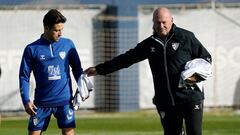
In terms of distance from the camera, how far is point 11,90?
24062 millimetres

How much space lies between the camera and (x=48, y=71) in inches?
366

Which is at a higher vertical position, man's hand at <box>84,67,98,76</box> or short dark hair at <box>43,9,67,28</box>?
short dark hair at <box>43,9,67,28</box>

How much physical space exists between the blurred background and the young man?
14.7 meters

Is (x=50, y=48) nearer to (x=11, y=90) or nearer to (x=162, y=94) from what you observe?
(x=162, y=94)

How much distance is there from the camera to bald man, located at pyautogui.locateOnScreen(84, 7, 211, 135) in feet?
30.0

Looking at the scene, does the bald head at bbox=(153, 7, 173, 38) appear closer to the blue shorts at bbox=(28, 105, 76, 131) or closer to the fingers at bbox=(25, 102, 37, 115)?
the blue shorts at bbox=(28, 105, 76, 131)

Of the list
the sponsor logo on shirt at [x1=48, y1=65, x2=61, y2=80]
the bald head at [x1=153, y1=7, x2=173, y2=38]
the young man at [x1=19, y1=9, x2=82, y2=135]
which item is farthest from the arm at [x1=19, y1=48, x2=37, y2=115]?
the bald head at [x1=153, y1=7, x2=173, y2=38]

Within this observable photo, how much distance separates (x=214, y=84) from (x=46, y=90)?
16622 mm

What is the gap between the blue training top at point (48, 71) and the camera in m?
9.30

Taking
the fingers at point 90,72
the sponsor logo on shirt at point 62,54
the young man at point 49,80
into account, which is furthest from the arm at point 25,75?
the fingers at point 90,72

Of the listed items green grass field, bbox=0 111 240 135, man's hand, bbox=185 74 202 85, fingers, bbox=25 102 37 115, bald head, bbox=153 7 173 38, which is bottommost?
green grass field, bbox=0 111 240 135

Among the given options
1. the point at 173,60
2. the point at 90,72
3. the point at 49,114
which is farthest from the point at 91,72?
the point at 173,60

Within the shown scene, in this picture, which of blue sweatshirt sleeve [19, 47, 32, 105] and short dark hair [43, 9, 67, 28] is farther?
blue sweatshirt sleeve [19, 47, 32, 105]

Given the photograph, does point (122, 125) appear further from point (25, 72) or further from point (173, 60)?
point (173, 60)
